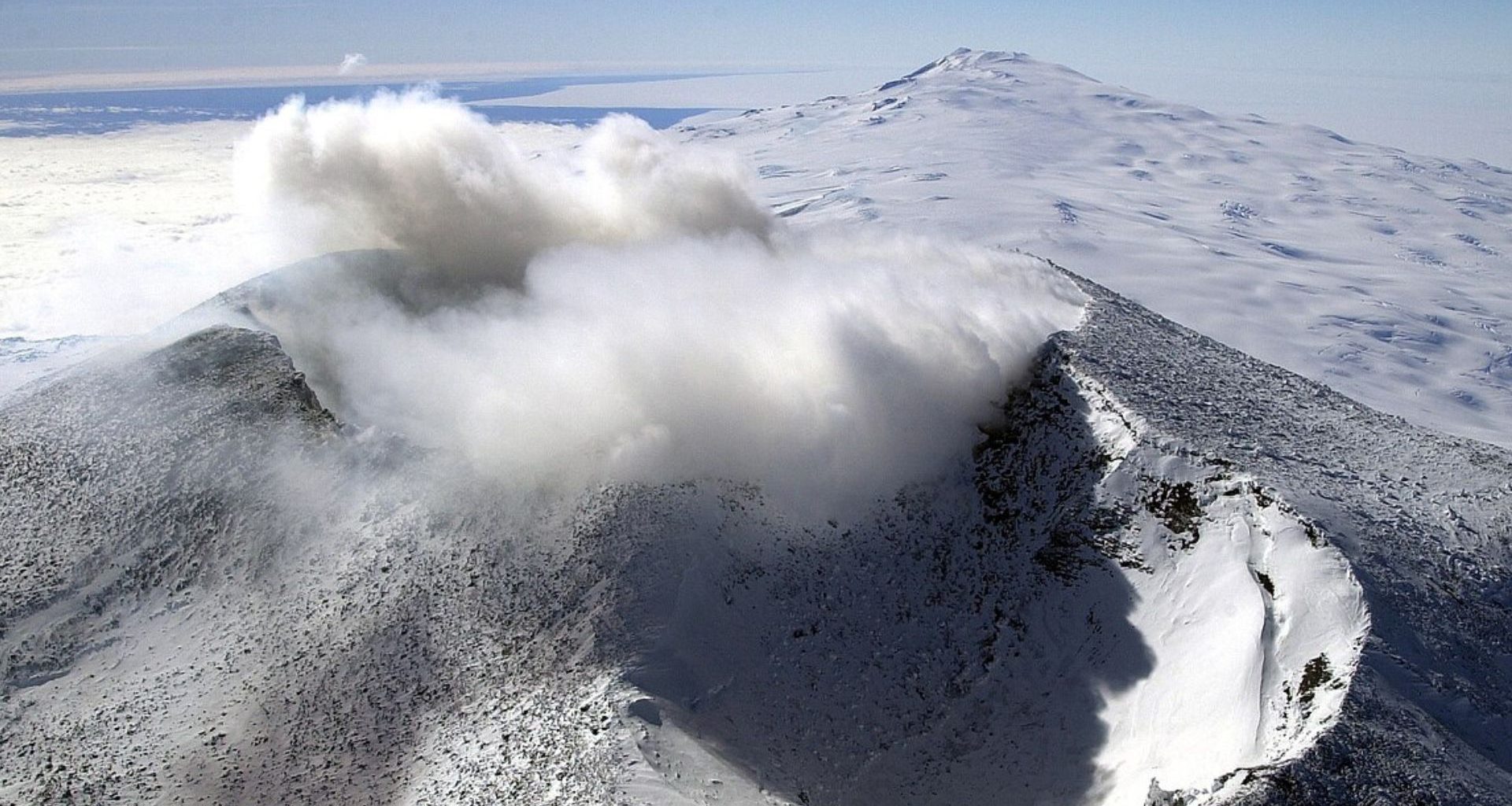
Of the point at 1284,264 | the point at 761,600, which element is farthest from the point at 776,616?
the point at 1284,264

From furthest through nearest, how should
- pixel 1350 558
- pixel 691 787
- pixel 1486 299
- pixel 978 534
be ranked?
pixel 1486 299, pixel 978 534, pixel 1350 558, pixel 691 787

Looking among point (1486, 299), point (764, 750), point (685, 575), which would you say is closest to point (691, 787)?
point (764, 750)

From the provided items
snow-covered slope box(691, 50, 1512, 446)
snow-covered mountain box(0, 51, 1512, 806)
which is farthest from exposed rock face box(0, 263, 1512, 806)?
snow-covered slope box(691, 50, 1512, 446)

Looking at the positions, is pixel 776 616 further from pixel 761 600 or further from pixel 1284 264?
pixel 1284 264

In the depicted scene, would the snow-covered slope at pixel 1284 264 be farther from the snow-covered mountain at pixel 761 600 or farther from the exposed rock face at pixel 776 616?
the snow-covered mountain at pixel 761 600

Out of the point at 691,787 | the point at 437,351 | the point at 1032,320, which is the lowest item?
the point at 691,787

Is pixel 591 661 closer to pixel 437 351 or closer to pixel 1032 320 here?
pixel 437 351

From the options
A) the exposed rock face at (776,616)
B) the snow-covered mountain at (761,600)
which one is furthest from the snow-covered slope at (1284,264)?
the snow-covered mountain at (761,600)
